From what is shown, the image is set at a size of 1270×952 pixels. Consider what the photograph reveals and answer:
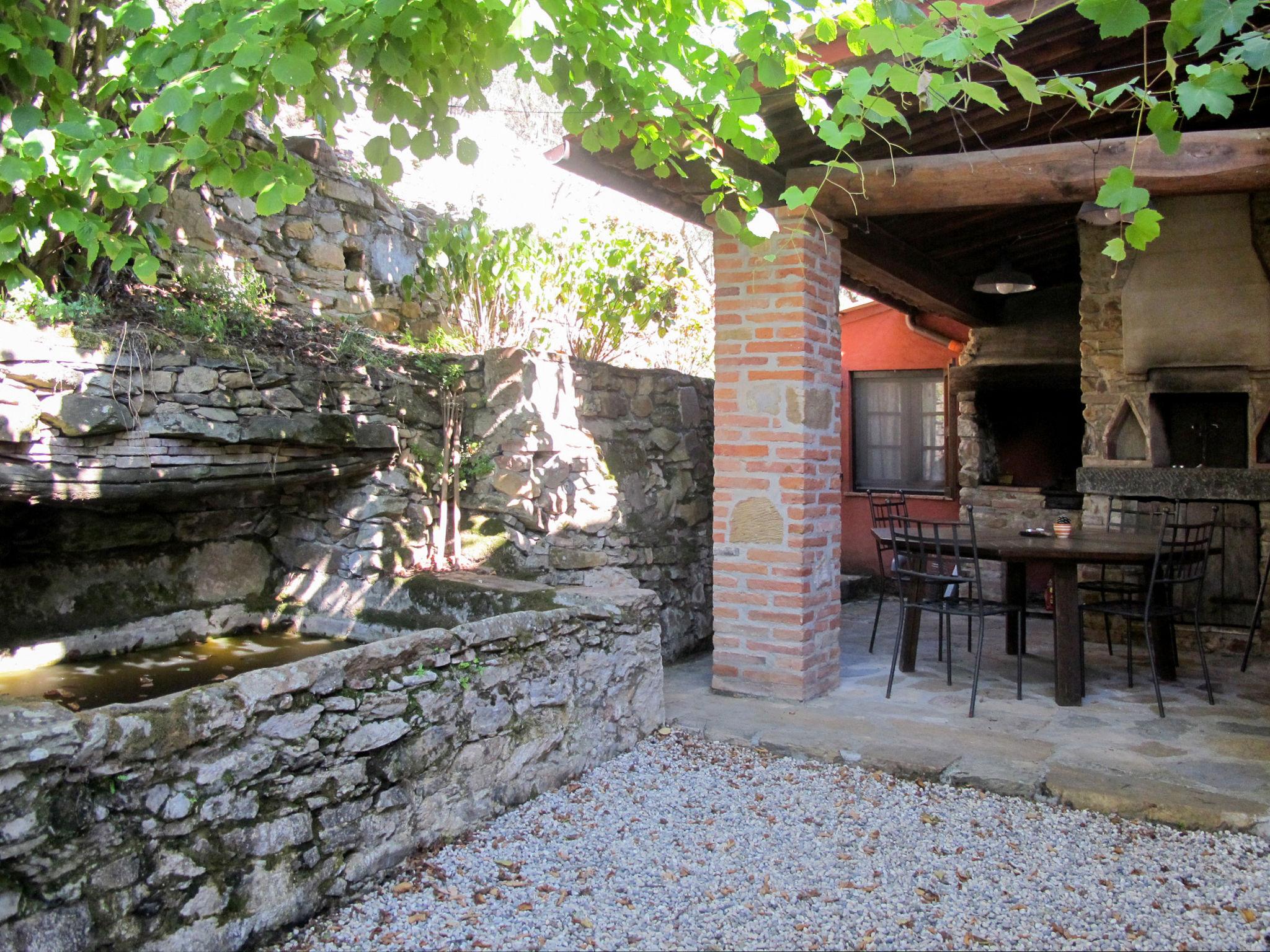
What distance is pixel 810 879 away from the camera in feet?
9.09

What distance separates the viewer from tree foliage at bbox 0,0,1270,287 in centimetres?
257

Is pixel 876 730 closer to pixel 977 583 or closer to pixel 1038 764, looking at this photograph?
pixel 1038 764

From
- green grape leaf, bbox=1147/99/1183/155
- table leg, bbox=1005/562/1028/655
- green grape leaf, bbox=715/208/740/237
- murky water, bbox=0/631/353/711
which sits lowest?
murky water, bbox=0/631/353/711

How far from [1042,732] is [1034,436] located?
5.25m

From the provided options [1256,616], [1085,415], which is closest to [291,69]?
[1256,616]

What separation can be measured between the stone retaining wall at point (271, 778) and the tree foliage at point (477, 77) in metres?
1.45

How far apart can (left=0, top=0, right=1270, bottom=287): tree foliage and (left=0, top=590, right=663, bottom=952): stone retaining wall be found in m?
1.45

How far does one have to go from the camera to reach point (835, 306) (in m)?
4.59

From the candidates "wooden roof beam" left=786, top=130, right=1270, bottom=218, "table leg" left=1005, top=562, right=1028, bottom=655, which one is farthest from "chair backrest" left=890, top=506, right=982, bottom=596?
"wooden roof beam" left=786, top=130, right=1270, bottom=218

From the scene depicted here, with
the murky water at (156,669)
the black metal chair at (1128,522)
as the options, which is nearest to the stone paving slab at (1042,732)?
the black metal chair at (1128,522)

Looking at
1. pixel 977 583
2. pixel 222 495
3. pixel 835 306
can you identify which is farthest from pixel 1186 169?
pixel 222 495

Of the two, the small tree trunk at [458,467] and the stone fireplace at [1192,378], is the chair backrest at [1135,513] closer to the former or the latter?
the stone fireplace at [1192,378]

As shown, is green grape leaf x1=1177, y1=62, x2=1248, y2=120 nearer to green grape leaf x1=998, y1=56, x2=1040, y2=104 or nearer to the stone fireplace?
green grape leaf x1=998, y1=56, x2=1040, y2=104

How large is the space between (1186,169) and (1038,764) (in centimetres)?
237
